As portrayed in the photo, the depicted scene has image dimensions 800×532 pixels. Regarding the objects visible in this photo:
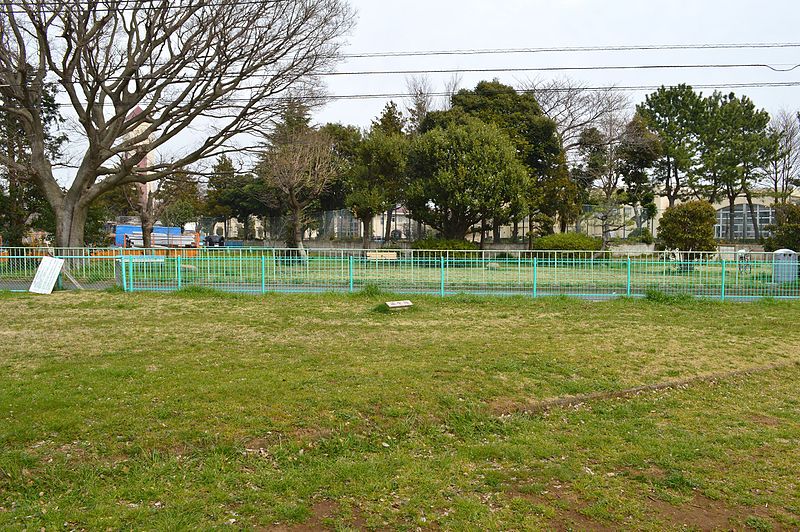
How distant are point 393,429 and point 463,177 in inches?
821

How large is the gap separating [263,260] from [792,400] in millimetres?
10978

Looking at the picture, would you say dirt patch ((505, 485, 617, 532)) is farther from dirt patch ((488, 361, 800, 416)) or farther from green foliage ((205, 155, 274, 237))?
green foliage ((205, 155, 274, 237))

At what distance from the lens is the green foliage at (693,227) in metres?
22.1

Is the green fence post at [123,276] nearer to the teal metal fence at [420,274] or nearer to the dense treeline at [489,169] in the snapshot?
the teal metal fence at [420,274]

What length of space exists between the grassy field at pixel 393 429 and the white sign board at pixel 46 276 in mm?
5093

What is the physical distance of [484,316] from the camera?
430 inches

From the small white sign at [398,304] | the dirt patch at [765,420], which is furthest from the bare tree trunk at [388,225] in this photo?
the dirt patch at [765,420]

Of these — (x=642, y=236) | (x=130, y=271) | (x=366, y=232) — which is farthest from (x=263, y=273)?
(x=642, y=236)

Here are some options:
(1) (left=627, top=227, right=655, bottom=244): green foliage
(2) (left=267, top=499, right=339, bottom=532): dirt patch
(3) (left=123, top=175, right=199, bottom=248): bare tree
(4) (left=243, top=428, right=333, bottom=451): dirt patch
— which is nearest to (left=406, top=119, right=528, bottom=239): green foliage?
(1) (left=627, top=227, right=655, bottom=244): green foliage

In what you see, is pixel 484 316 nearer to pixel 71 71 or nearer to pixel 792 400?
pixel 792 400

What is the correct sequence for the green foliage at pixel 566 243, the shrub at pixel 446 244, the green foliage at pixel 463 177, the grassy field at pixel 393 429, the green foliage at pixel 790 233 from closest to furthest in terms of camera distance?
the grassy field at pixel 393 429 → the green foliage at pixel 790 233 → the shrub at pixel 446 244 → the green foliage at pixel 463 177 → the green foliage at pixel 566 243

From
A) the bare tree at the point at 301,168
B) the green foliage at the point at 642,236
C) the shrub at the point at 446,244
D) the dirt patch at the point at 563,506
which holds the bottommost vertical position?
the dirt patch at the point at 563,506

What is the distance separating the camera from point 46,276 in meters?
13.9

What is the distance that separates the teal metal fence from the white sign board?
63 cm
